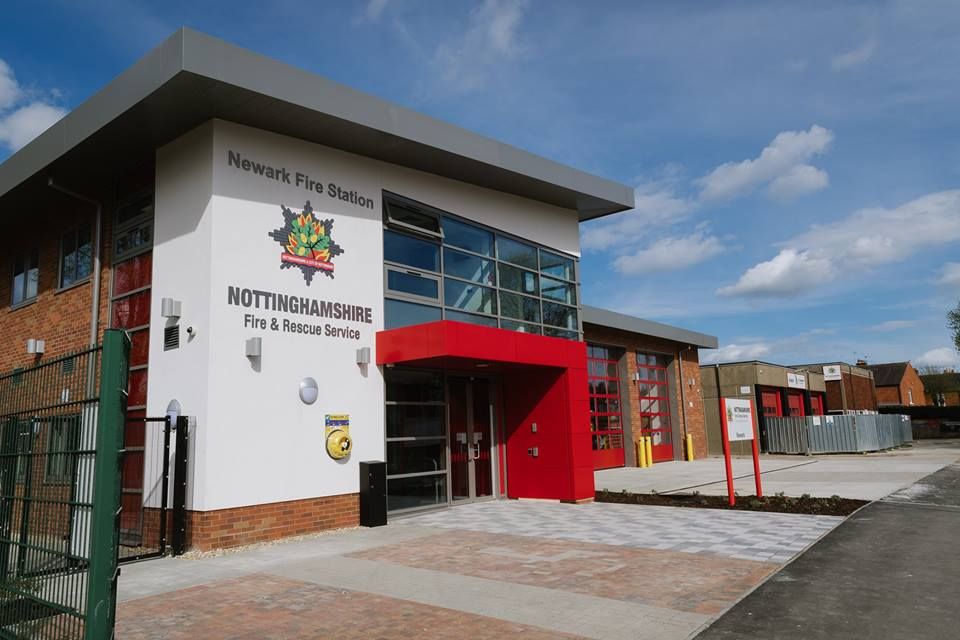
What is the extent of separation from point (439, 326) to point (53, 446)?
21.1ft

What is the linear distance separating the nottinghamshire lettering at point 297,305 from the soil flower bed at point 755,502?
20.3ft

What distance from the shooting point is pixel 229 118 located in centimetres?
1004

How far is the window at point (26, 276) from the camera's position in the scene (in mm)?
14242

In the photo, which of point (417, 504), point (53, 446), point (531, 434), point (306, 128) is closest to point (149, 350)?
point (306, 128)

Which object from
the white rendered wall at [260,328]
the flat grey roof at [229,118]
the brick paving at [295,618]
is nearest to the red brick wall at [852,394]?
the flat grey roof at [229,118]

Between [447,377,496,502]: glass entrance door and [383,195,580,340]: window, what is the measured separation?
139cm

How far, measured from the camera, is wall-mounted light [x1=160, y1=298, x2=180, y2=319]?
988 cm

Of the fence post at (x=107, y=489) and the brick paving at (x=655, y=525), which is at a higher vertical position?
the fence post at (x=107, y=489)

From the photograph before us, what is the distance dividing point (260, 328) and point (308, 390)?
1.19 meters

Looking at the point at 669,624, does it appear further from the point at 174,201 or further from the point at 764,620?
the point at 174,201

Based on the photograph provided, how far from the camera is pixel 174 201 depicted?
10.4 m

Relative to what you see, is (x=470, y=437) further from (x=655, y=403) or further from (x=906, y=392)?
(x=906, y=392)

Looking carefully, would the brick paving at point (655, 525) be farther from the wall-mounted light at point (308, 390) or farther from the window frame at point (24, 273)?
A: the window frame at point (24, 273)

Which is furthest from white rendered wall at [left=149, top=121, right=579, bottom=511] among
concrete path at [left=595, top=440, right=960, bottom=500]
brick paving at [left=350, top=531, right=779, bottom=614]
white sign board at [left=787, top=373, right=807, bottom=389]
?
white sign board at [left=787, top=373, right=807, bottom=389]
